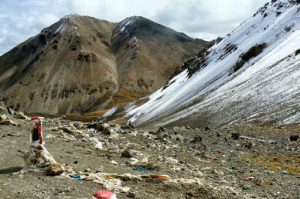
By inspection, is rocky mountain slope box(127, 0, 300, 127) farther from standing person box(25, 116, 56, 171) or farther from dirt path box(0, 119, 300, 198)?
standing person box(25, 116, 56, 171)

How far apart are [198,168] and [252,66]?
3862 inches

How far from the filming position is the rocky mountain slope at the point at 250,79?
86.8m

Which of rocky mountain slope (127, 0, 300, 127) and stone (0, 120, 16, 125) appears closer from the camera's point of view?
stone (0, 120, 16, 125)

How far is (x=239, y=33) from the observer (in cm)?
16825

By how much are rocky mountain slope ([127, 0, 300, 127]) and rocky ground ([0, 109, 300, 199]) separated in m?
39.2

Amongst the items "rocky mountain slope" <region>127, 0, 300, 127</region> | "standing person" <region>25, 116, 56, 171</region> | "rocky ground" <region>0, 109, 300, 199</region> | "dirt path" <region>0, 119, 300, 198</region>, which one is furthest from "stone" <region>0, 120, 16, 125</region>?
"rocky mountain slope" <region>127, 0, 300, 127</region>

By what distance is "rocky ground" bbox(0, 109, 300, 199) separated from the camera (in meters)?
17.6

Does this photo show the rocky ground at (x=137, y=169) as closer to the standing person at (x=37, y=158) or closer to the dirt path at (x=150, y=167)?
the dirt path at (x=150, y=167)

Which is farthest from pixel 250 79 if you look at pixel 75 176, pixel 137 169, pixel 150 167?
pixel 75 176

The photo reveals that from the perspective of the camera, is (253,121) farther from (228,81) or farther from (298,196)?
(298,196)

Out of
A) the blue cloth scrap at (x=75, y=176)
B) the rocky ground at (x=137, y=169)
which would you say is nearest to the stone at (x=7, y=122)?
the rocky ground at (x=137, y=169)

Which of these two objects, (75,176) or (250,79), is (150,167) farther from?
(250,79)

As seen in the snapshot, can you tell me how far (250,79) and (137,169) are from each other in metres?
91.9

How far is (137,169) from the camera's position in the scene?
2222 cm
